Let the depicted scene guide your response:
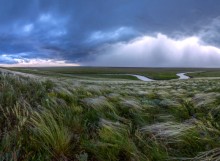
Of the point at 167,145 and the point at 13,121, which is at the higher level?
the point at 13,121

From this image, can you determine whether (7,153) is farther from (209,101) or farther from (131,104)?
(209,101)

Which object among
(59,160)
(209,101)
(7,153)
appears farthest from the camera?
(209,101)

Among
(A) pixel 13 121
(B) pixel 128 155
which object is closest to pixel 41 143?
(A) pixel 13 121

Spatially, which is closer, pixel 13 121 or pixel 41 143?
pixel 41 143

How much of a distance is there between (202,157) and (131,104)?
3.20 meters

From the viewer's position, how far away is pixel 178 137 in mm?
3514

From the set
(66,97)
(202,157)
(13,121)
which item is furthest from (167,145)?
(66,97)

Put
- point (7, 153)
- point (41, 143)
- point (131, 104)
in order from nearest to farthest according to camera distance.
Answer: point (7, 153) → point (41, 143) → point (131, 104)

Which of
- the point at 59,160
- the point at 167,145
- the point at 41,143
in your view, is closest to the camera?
the point at 59,160

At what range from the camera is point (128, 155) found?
2.92m

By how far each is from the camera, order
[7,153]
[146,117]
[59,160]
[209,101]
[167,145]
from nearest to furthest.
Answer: [7,153]
[59,160]
[167,145]
[146,117]
[209,101]

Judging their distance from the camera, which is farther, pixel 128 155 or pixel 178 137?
pixel 178 137

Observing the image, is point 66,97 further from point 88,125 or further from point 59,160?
point 59,160

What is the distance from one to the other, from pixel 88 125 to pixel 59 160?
134 cm
